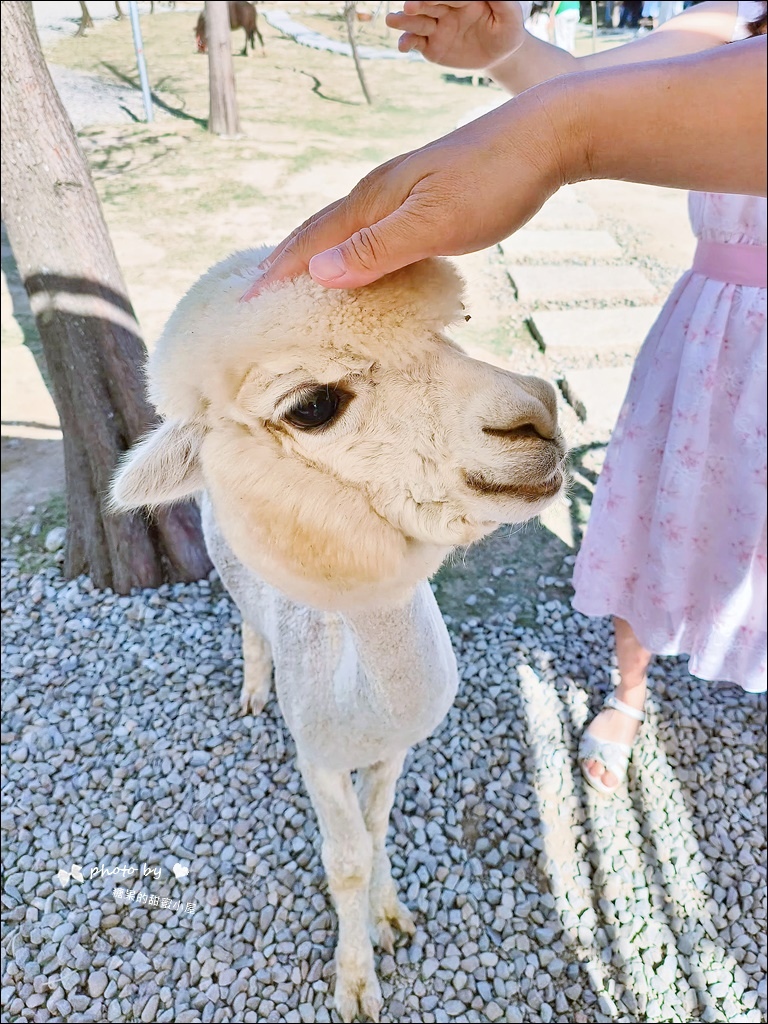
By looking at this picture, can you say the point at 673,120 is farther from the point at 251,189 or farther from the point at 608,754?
the point at 251,189

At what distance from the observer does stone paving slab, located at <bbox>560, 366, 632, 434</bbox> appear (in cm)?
399

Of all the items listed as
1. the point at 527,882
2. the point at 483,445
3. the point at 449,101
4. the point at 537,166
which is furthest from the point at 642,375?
the point at 449,101

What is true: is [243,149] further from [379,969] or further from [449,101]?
[379,969]

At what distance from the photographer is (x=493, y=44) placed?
1411 mm

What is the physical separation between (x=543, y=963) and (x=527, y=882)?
0.22m

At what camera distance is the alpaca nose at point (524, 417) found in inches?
39.4

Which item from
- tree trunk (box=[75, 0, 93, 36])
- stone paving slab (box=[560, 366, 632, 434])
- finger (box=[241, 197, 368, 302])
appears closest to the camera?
finger (box=[241, 197, 368, 302])

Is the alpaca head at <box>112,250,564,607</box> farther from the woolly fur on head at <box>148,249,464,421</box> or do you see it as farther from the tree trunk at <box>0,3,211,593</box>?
the tree trunk at <box>0,3,211,593</box>

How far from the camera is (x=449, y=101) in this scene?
36.4 ft

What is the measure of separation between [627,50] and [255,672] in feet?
7.21

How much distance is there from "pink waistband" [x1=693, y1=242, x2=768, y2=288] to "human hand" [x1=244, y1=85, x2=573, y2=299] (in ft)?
4.20

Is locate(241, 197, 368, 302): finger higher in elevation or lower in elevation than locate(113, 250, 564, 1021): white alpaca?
higher

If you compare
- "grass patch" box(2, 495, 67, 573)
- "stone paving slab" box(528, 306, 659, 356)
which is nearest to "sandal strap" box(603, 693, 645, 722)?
"grass patch" box(2, 495, 67, 573)

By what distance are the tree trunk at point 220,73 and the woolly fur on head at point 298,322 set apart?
31.1ft
